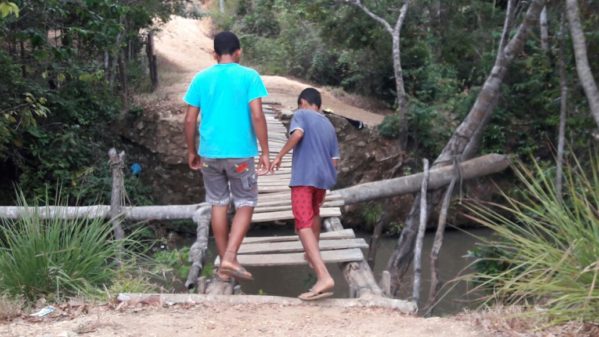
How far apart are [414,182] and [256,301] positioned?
4667 mm

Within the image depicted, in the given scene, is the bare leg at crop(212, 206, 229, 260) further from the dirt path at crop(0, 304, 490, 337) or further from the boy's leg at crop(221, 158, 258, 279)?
the dirt path at crop(0, 304, 490, 337)

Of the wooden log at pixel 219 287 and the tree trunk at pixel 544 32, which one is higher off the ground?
the tree trunk at pixel 544 32

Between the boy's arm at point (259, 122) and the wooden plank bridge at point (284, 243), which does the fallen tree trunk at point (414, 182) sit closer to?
the wooden plank bridge at point (284, 243)

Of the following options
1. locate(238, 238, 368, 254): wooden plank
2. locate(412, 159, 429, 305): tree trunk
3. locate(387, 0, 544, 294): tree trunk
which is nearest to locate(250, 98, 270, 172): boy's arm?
locate(238, 238, 368, 254): wooden plank

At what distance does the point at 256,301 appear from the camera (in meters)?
4.34

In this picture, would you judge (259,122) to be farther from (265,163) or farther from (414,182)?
(414,182)

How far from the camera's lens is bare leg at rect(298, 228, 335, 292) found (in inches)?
173

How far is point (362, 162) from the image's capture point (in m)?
14.3

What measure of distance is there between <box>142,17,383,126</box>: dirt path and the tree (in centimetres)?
98

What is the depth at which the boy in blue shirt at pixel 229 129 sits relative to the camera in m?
4.38

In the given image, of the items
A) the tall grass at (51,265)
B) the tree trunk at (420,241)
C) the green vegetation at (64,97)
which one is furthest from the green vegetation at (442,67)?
the tall grass at (51,265)

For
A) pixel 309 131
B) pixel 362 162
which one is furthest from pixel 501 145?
pixel 309 131

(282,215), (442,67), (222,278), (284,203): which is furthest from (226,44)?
(442,67)

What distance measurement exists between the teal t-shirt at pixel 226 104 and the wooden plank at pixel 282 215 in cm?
250
